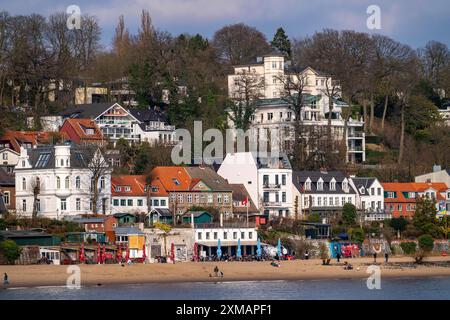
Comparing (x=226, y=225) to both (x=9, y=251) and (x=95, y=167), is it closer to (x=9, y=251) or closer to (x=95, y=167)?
(x=95, y=167)

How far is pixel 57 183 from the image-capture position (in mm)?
95750

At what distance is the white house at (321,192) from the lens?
106312mm

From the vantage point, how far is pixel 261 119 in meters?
124

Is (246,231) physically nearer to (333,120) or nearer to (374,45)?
(333,120)

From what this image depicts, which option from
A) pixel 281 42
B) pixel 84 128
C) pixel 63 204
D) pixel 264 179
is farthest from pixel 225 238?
pixel 281 42

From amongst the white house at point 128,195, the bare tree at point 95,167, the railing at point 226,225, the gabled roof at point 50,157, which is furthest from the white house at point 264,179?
the gabled roof at point 50,157

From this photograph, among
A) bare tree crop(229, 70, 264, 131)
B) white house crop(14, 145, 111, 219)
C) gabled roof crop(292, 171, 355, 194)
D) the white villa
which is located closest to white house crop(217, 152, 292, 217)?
gabled roof crop(292, 171, 355, 194)

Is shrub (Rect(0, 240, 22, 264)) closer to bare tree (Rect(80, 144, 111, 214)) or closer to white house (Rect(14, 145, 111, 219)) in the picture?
white house (Rect(14, 145, 111, 219))

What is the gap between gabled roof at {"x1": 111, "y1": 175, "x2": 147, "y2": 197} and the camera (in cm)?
9881

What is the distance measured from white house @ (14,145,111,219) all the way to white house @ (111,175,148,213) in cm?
143

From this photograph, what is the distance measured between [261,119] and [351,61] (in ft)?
33.3

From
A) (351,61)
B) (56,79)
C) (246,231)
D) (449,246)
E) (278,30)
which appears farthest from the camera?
(278,30)

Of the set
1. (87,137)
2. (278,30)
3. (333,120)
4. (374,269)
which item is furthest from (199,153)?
(278,30)

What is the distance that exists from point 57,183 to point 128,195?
5.65 metres
